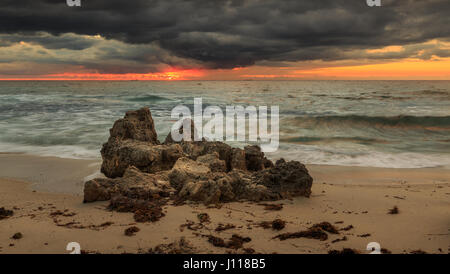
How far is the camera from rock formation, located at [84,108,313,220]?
523 cm

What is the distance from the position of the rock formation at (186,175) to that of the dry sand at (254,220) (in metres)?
0.26

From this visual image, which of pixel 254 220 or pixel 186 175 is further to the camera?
pixel 186 175

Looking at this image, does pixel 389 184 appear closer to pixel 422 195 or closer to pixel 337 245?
pixel 422 195

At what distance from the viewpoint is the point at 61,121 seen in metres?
18.7

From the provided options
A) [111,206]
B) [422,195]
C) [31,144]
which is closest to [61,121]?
[31,144]

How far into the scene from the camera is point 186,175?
5.93m

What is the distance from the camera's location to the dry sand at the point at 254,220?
12.1 feet

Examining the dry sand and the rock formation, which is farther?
the rock formation

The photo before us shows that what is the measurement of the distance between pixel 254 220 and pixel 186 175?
1931 mm

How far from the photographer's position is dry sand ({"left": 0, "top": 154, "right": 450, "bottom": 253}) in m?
3.68

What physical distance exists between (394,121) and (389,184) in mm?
15372

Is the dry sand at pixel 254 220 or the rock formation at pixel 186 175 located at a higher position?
the rock formation at pixel 186 175

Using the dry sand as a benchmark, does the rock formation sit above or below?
above

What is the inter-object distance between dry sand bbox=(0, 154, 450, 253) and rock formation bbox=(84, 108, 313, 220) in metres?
0.26
